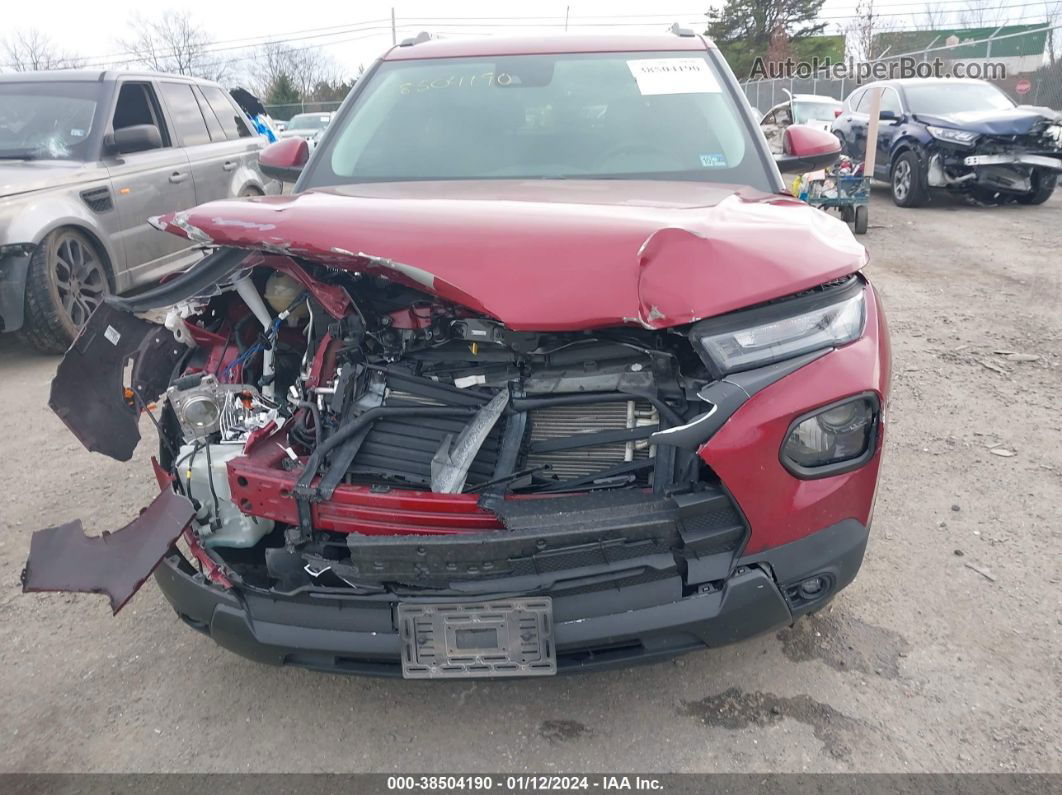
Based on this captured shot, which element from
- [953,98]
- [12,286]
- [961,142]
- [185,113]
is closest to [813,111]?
[953,98]

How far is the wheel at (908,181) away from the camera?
1027 centimetres

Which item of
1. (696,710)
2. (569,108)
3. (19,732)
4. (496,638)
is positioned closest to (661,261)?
(496,638)

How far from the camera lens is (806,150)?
3350 millimetres

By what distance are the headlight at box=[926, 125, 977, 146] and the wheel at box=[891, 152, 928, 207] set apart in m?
0.43

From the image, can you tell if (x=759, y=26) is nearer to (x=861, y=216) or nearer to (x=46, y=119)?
(x=861, y=216)

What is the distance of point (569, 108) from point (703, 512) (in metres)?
2.12

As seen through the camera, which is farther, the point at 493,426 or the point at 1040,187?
the point at 1040,187

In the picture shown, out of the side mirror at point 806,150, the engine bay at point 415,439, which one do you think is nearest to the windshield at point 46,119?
the engine bay at point 415,439

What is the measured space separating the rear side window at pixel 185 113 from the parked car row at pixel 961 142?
6.83 metres

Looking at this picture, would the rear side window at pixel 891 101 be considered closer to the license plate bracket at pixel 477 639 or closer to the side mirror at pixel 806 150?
the side mirror at pixel 806 150

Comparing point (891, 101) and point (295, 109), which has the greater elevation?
point (295, 109)

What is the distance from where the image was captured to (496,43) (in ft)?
11.9

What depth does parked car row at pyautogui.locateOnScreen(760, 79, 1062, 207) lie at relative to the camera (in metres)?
9.47

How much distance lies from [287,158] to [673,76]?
1.75 m
